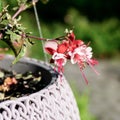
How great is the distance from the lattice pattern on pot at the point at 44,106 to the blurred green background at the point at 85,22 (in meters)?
3.59

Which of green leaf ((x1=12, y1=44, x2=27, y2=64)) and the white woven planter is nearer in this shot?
the white woven planter

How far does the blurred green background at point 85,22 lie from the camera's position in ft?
17.9

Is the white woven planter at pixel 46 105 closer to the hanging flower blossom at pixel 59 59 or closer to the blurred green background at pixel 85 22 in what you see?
the hanging flower blossom at pixel 59 59

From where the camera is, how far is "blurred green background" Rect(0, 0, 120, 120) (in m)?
5.45

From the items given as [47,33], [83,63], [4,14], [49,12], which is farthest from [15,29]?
[49,12]

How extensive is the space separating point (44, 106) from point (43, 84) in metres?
0.27

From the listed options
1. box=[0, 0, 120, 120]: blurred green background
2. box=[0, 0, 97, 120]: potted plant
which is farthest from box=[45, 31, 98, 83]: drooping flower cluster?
box=[0, 0, 120, 120]: blurred green background

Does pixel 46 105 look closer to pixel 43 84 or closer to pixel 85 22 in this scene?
pixel 43 84

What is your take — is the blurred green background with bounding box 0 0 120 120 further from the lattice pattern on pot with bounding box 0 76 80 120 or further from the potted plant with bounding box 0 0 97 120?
the lattice pattern on pot with bounding box 0 76 80 120

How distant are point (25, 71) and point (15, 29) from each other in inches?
13.5

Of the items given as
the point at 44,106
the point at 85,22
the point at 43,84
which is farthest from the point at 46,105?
the point at 85,22

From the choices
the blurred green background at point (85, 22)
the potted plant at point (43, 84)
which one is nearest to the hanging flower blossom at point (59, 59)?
the potted plant at point (43, 84)

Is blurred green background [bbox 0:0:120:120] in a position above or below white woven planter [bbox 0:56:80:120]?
above

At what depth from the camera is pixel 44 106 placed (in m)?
1.27
